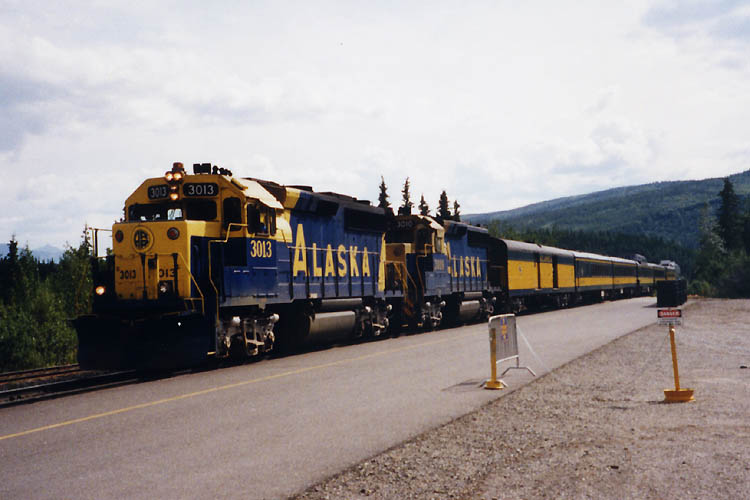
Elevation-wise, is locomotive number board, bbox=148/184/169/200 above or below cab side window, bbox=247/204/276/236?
above

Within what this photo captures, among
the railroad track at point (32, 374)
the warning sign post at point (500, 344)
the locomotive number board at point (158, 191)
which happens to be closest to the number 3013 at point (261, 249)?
the locomotive number board at point (158, 191)

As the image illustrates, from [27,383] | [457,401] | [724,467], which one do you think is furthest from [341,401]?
[27,383]

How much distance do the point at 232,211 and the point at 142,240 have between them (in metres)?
1.93

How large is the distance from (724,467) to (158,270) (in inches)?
397

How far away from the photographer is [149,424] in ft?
27.9

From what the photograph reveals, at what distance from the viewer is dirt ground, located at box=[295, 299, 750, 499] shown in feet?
19.0

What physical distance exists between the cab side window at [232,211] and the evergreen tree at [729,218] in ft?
392

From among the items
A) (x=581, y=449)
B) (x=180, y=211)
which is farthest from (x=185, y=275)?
(x=581, y=449)

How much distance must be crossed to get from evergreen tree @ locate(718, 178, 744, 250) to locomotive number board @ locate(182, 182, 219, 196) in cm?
11981

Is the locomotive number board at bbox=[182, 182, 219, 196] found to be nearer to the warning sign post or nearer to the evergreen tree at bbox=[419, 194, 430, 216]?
the warning sign post

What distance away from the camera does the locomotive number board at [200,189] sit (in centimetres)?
1388

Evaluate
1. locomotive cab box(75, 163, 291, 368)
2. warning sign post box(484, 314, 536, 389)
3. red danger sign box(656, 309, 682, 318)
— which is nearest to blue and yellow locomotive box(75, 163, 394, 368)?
locomotive cab box(75, 163, 291, 368)

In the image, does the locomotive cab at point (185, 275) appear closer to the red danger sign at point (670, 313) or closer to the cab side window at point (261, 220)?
the cab side window at point (261, 220)

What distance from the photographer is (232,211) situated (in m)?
13.9
